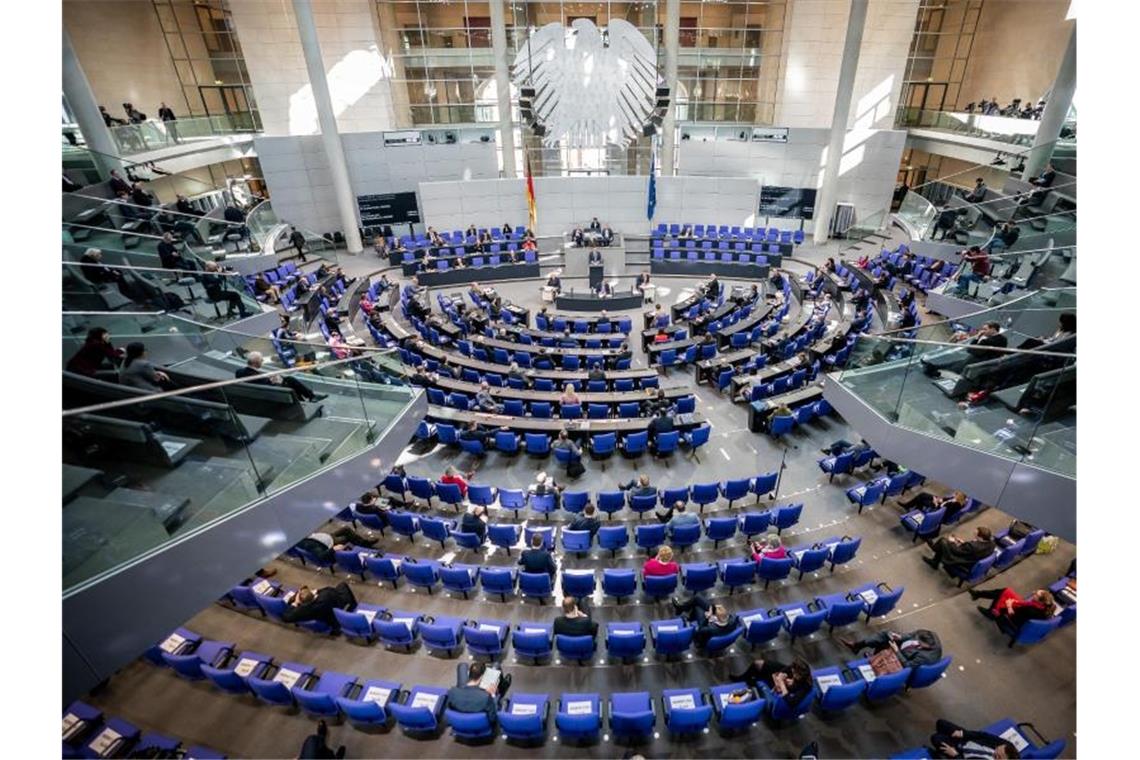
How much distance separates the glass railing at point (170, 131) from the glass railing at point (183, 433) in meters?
13.4

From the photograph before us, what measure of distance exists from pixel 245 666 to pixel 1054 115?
25819mm

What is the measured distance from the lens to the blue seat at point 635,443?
10.8m

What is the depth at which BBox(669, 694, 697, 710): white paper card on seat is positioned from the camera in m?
5.84

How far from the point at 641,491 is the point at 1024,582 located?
19.2 ft

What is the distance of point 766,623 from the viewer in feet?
22.1

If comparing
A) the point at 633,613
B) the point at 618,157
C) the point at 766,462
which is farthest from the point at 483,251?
the point at 633,613

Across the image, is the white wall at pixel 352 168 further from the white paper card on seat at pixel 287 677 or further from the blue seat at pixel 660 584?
the white paper card on seat at pixel 287 677

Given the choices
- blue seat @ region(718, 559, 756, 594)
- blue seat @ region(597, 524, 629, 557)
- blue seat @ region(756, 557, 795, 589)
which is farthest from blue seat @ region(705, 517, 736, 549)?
blue seat @ region(597, 524, 629, 557)

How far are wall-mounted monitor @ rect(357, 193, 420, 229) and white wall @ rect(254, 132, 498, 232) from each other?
43 centimetres

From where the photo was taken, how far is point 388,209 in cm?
2519

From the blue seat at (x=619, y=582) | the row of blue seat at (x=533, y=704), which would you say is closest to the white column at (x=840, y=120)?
the row of blue seat at (x=533, y=704)

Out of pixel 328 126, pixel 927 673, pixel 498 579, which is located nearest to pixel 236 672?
pixel 498 579

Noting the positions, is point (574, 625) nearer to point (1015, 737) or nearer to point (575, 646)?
point (575, 646)

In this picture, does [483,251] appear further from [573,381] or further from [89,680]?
[89,680]
